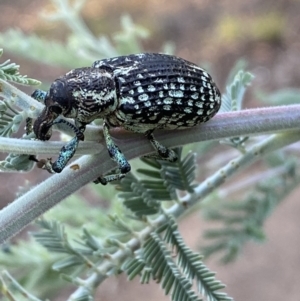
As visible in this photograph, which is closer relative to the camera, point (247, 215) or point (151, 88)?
point (151, 88)

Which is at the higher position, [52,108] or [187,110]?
[187,110]

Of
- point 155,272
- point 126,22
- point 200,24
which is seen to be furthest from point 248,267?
point 200,24

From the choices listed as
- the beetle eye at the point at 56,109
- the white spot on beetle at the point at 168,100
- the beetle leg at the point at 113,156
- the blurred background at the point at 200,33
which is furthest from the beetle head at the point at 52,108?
the blurred background at the point at 200,33

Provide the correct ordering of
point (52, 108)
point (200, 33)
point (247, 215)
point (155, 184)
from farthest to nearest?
point (200, 33) < point (247, 215) < point (155, 184) < point (52, 108)

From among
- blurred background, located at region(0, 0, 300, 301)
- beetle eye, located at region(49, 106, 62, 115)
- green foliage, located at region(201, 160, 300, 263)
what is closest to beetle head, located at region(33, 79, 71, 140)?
beetle eye, located at region(49, 106, 62, 115)

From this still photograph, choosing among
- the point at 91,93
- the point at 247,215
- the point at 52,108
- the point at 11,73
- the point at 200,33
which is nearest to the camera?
the point at 11,73

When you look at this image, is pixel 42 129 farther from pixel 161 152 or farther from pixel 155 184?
pixel 155 184

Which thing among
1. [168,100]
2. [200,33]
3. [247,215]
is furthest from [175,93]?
[200,33]

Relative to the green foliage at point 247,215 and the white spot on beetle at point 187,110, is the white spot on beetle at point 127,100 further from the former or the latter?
the green foliage at point 247,215

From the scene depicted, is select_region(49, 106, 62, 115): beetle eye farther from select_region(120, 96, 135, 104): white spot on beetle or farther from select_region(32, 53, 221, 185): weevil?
select_region(120, 96, 135, 104): white spot on beetle
